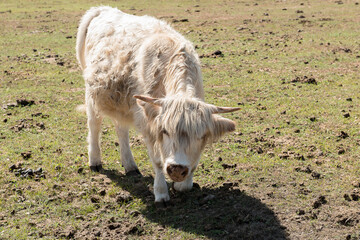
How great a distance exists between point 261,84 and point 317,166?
161 inches

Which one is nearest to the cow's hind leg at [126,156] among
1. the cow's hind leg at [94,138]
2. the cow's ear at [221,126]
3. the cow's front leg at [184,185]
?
Result: the cow's hind leg at [94,138]

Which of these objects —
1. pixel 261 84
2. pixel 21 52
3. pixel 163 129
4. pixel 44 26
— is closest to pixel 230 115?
pixel 261 84

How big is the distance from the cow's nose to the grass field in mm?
720

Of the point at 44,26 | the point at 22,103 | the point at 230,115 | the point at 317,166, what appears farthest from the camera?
the point at 44,26

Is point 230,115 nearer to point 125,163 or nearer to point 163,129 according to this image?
point 125,163

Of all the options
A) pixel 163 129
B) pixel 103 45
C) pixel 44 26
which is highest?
pixel 103 45

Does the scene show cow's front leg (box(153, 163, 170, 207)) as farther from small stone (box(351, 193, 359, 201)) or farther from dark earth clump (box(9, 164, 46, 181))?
small stone (box(351, 193, 359, 201))

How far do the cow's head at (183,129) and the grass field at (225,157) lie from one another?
812 mm

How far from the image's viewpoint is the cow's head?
177 inches

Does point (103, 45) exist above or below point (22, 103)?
above

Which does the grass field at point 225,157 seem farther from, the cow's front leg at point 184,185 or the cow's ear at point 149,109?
the cow's ear at point 149,109

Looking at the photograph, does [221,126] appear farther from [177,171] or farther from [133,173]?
[133,173]

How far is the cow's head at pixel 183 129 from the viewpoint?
4.51 meters

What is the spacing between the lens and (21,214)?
17.3 feet
